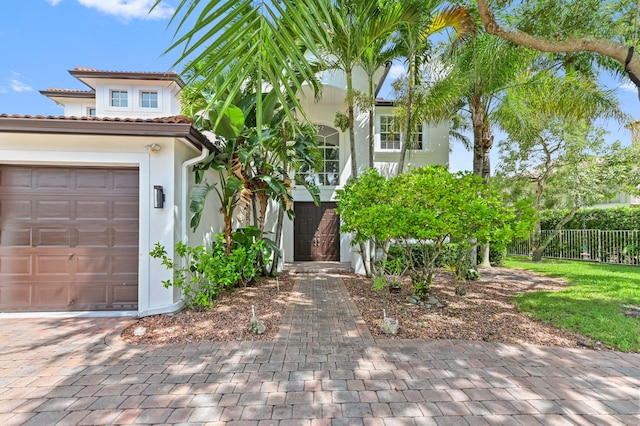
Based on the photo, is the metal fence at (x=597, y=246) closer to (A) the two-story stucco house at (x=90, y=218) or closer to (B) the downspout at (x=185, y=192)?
(B) the downspout at (x=185, y=192)

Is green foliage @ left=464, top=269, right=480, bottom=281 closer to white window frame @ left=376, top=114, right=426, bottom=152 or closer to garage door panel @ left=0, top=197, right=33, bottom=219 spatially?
white window frame @ left=376, top=114, right=426, bottom=152

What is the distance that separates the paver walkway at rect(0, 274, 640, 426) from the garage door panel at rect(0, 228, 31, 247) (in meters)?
1.89

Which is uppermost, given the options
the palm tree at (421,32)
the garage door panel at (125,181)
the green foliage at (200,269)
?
the palm tree at (421,32)

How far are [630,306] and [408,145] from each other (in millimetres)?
6337

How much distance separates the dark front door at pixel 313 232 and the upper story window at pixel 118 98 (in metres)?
9.65

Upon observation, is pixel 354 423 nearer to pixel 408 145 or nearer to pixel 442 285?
pixel 442 285

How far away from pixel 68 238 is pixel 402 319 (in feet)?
22.3

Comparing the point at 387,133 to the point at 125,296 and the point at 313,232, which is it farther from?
the point at 125,296

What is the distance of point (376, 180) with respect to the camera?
7.07 metres

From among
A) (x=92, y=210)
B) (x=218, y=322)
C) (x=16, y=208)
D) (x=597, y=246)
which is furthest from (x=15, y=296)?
(x=597, y=246)

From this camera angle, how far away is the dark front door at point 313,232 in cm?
1311

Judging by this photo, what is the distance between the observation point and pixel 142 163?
6.06m

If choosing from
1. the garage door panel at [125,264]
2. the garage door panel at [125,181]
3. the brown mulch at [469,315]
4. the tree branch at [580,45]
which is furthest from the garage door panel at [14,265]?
the tree branch at [580,45]

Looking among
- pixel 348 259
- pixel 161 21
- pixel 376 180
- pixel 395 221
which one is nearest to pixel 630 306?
pixel 395 221
